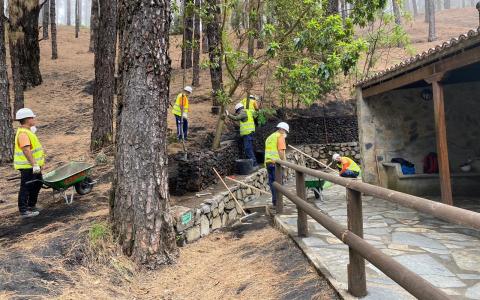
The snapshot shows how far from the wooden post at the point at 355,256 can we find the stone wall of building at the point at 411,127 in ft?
20.6

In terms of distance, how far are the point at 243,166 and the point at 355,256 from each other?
7.90m

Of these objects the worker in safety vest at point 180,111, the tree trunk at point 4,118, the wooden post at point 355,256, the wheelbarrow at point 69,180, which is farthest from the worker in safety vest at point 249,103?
the wooden post at point 355,256

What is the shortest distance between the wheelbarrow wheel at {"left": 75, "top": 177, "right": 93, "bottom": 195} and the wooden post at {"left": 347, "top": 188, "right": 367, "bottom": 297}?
5.83 metres

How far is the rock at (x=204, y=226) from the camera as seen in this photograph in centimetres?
717

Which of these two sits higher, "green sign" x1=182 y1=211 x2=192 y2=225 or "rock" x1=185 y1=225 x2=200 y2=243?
"green sign" x1=182 y1=211 x2=192 y2=225

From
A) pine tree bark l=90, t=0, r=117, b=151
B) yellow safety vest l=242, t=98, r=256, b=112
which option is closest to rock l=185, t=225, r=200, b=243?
pine tree bark l=90, t=0, r=117, b=151

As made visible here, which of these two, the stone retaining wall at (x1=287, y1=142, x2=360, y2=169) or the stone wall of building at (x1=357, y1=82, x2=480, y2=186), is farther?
the stone retaining wall at (x1=287, y1=142, x2=360, y2=169)

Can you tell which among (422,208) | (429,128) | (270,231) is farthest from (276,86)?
(422,208)

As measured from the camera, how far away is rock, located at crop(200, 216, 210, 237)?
7.17 meters

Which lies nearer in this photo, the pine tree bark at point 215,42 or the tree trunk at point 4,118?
the tree trunk at point 4,118

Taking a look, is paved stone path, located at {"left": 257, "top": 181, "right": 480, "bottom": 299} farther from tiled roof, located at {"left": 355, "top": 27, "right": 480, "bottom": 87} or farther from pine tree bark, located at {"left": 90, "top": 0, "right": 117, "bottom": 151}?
pine tree bark, located at {"left": 90, "top": 0, "right": 117, "bottom": 151}

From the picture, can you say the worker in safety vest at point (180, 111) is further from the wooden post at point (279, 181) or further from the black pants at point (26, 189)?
the black pants at point (26, 189)

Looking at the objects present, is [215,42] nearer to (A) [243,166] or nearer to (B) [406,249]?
(A) [243,166]

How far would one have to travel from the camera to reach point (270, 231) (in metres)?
6.38
